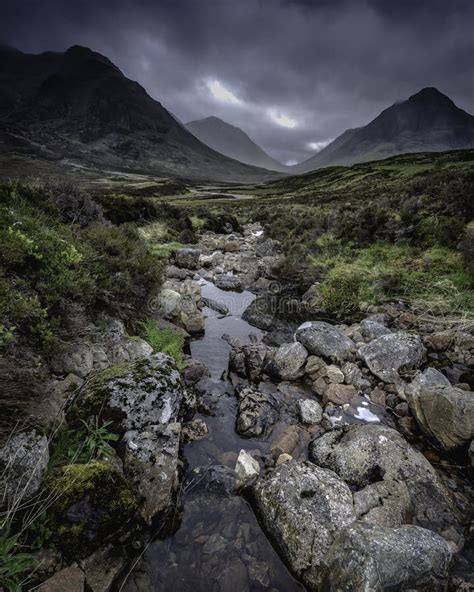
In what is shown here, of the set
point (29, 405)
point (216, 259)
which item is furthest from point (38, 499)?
point (216, 259)

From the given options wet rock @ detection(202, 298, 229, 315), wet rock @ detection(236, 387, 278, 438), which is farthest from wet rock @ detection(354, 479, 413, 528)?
wet rock @ detection(202, 298, 229, 315)

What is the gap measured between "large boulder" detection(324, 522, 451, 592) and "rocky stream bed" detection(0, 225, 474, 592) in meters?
0.01

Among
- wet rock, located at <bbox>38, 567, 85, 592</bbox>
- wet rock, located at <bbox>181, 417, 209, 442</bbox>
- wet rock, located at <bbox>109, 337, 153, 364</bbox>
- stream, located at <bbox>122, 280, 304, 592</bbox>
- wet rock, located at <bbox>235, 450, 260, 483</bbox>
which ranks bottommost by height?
stream, located at <bbox>122, 280, 304, 592</bbox>

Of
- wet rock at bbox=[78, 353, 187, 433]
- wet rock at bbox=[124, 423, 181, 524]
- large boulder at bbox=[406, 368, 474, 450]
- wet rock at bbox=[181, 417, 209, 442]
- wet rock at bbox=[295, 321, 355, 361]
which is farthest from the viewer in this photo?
wet rock at bbox=[295, 321, 355, 361]

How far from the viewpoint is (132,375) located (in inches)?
186

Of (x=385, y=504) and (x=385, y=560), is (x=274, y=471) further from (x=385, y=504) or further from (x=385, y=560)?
(x=385, y=560)

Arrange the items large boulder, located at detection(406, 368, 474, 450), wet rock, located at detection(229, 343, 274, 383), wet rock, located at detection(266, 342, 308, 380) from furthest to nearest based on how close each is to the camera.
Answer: wet rock, located at detection(229, 343, 274, 383)
wet rock, located at detection(266, 342, 308, 380)
large boulder, located at detection(406, 368, 474, 450)

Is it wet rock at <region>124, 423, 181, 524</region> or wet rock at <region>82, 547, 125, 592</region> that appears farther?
wet rock at <region>124, 423, 181, 524</region>

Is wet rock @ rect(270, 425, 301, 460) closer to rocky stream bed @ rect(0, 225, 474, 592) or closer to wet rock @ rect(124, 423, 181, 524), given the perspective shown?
rocky stream bed @ rect(0, 225, 474, 592)

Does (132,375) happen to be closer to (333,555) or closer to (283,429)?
(283,429)

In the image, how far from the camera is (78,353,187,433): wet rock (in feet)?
13.8

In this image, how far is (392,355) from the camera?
6895 mm

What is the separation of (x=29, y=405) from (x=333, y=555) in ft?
12.3

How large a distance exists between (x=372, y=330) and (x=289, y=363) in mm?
2879
